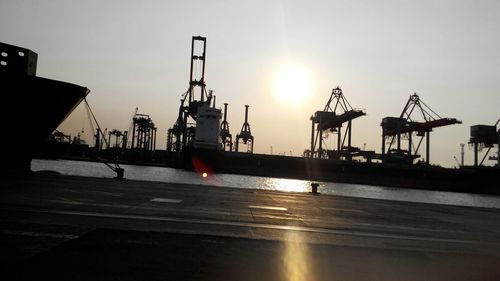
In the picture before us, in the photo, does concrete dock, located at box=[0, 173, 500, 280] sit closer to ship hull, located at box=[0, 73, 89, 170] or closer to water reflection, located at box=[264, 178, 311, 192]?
ship hull, located at box=[0, 73, 89, 170]

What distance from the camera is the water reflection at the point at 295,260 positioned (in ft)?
20.6

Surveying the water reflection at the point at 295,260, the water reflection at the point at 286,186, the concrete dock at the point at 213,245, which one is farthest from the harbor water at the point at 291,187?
the water reflection at the point at 295,260

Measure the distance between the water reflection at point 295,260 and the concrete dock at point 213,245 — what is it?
0.05 feet

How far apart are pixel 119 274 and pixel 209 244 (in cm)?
254

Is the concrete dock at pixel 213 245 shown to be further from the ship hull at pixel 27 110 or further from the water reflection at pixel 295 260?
the ship hull at pixel 27 110

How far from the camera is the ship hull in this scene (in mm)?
22562

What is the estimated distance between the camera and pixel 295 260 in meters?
7.21

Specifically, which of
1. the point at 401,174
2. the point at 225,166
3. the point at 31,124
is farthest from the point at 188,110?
the point at 31,124

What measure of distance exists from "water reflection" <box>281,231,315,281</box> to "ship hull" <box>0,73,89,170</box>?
18.0 meters

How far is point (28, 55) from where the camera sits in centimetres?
2325

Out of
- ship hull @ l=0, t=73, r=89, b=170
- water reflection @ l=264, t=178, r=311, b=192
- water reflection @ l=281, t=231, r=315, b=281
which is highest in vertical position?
ship hull @ l=0, t=73, r=89, b=170

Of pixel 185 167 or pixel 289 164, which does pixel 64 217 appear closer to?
pixel 289 164

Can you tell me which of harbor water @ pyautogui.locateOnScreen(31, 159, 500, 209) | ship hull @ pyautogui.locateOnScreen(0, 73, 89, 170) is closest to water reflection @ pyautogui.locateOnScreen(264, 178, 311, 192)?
harbor water @ pyautogui.locateOnScreen(31, 159, 500, 209)

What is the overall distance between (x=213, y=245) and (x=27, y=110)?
18.6 metres
